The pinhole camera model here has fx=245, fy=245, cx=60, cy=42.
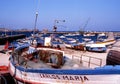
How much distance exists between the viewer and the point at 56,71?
35.0 ft

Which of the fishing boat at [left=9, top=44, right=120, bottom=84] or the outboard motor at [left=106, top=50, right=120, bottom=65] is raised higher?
the outboard motor at [left=106, top=50, right=120, bottom=65]

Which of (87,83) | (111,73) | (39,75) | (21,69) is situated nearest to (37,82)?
(39,75)

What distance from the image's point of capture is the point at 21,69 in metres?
12.1

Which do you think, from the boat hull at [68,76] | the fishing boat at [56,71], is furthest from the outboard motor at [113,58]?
the boat hull at [68,76]

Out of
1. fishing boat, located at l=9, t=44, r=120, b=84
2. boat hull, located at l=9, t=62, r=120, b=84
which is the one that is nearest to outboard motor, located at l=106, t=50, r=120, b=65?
fishing boat, located at l=9, t=44, r=120, b=84

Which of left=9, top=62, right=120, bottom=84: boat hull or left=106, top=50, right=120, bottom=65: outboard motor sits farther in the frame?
left=106, top=50, right=120, bottom=65: outboard motor

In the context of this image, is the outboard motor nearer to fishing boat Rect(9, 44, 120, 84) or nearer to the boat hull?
fishing boat Rect(9, 44, 120, 84)

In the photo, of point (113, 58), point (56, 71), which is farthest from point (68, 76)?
point (113, 58)

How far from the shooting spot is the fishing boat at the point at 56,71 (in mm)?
9820

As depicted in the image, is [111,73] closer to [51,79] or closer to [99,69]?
[99,69]

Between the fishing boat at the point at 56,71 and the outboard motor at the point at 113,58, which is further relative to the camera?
the outboard motor at the point at 113,58

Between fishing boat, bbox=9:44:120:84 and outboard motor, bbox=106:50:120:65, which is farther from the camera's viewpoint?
outboard motor, bbox=106:50:120:65

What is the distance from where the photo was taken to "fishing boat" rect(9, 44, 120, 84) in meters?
9.82

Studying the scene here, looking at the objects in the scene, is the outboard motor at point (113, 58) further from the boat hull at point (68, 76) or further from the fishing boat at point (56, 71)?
the boat hull at point (68, 76)
